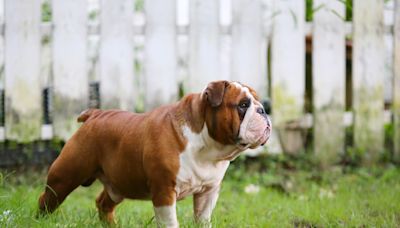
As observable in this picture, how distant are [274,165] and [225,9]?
5.38 feet

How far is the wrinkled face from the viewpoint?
358cm

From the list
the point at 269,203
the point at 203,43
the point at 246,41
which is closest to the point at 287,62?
the point at 246,41

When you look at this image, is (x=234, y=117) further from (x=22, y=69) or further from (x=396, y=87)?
(x=396, y=87)

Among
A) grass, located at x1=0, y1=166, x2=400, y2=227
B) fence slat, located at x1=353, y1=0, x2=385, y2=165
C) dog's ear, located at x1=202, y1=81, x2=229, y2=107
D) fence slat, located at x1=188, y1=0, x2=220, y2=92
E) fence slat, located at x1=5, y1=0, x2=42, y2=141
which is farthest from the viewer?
fence slat, located at x1=353, y1=0, x2=385, y2=165

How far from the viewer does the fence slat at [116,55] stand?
6355 mm

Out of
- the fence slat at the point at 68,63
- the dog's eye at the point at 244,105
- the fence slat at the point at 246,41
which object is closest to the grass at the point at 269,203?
the fence slat at the point at 68,63

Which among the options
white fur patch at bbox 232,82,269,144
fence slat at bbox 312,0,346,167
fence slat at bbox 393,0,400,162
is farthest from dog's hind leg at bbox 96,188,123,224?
fence slat at bbox 393,0,400,162

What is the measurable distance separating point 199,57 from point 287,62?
0.85m

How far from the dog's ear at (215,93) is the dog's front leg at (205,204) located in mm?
540

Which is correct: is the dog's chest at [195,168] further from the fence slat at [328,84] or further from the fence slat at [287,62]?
the fence slat at [328,84]

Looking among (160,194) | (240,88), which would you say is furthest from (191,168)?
(240,88)

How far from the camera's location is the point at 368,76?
686 cm

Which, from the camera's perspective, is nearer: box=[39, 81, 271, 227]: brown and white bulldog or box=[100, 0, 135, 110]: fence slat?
box=[39, 81, 271, 227]: brown and white bulldog

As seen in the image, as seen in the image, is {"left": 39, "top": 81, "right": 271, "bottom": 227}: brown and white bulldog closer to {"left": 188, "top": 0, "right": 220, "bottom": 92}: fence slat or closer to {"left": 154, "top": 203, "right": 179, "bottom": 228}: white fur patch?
{"left": 154, "top": 203, "right": 179, "bottom": 228}: white fur patch
